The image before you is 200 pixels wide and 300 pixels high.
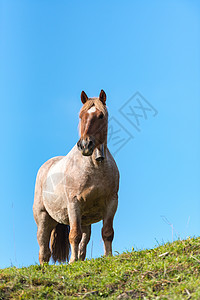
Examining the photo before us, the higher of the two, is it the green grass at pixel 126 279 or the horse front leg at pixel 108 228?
the horse front leg at pixel 108 228

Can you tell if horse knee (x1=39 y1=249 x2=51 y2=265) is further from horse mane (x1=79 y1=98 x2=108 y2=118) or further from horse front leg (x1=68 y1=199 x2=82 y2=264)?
horse mane (x1=79 y1=98 x2=108 y2=118)

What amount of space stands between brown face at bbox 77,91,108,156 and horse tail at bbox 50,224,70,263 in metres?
3.39

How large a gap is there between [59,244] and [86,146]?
370 cm

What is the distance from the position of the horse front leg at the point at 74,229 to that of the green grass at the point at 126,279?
127 centimetres

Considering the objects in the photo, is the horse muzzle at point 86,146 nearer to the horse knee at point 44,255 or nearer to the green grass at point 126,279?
the green grass at point 126,279

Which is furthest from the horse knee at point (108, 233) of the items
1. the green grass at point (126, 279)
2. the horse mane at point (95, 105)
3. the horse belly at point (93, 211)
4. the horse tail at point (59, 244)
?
the horse tail at point (59, 244)

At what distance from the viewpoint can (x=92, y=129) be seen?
712 centimetres

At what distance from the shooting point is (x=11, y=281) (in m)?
5.23

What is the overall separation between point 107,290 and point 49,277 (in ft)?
3.10

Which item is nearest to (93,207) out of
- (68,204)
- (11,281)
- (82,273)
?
(68,204)

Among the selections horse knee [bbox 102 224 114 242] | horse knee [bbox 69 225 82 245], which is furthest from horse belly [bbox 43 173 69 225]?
horse knee [bbox 102 224 114 242]

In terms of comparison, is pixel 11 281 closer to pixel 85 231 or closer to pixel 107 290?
pixel 107 290

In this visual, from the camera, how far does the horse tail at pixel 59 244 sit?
9.65 metres

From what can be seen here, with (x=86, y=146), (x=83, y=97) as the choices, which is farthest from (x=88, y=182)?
(x=83, y=97)
